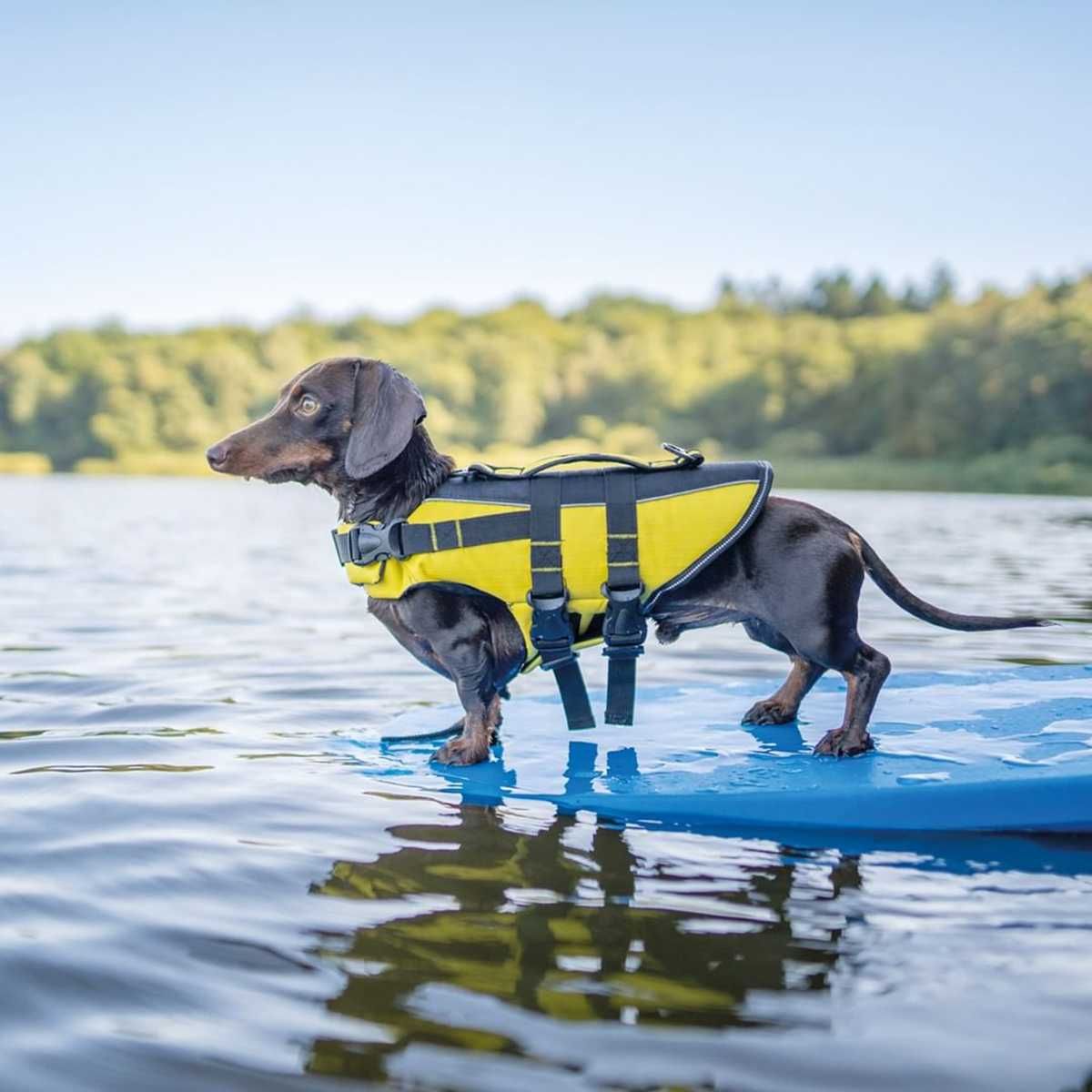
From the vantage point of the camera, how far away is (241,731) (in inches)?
233

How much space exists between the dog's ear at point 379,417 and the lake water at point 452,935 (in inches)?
49.9

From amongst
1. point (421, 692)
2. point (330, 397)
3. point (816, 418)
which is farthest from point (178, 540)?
point (816, 418)

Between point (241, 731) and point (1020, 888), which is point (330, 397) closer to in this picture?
point (241, 731)

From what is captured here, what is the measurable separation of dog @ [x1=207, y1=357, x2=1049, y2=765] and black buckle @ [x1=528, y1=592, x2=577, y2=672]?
0.17 m

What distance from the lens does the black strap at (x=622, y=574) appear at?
16.1 ft

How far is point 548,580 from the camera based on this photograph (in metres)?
4.93

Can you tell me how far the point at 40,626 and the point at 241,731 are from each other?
4522 mm

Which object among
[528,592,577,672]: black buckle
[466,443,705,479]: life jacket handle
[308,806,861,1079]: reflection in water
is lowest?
[308,806,861,1079]: reflection in water

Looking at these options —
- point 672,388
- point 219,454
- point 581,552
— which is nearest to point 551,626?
point 581,552

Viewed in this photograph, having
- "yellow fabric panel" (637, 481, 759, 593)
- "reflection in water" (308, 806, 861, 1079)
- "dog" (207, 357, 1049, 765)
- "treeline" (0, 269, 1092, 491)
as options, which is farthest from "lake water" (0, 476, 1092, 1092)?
"treeline" (0, 269, 1092, 491)

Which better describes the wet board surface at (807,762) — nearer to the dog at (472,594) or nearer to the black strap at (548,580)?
the dog at (472,594)

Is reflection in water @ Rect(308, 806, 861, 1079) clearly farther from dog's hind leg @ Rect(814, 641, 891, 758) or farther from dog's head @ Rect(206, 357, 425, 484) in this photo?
dog's head @ Rect(206, 357, 425, 484)

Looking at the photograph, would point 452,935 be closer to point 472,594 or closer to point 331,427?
point 472,594

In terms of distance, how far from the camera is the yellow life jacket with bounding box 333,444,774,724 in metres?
4.87
